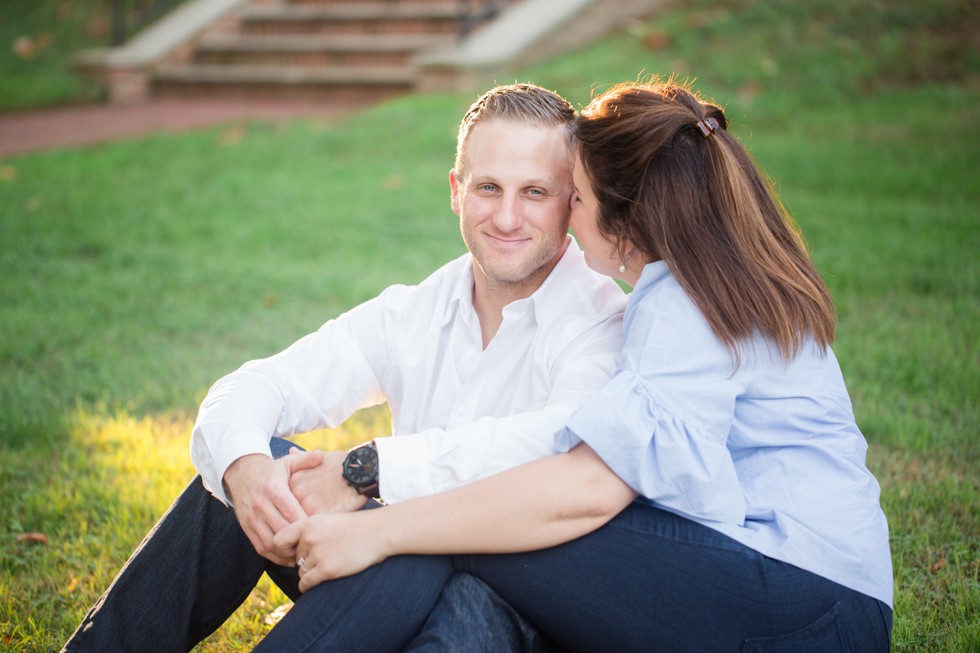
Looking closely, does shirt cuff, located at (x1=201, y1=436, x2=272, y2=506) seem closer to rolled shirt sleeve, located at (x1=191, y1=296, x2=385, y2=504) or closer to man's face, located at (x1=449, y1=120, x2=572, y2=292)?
rolled shirt sleeve, located at (x1=191, y1=296, x2=385, y2=504)

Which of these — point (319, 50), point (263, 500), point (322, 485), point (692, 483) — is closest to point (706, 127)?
point (692, 483)

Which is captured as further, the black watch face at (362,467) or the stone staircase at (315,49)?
the stone staircase at (315,49)

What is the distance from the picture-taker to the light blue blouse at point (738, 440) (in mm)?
2033

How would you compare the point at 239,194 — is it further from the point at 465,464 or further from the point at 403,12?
the point at 465,464

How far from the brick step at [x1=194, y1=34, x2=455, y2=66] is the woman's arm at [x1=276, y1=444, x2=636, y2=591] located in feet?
32.4

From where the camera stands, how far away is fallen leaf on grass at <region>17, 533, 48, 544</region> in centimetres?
338

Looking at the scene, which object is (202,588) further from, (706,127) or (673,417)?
(706,127)

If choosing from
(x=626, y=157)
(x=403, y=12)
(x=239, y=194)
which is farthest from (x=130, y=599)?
(x=403, y=12)

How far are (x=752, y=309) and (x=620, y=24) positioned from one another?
31.4ft

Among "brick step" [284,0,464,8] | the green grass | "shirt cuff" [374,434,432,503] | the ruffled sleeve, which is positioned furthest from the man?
"brick step" [284,0,464,8]

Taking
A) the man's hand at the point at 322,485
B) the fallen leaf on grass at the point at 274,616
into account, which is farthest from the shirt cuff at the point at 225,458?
the fallen leaf on grass at the point at 274,616

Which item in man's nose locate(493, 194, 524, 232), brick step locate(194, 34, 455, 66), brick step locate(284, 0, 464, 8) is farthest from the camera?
brick step locate(284, 0, 464, 8)

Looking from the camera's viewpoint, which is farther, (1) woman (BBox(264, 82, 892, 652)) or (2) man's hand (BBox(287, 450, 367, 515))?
(2) man's hand (BBox(287, 450, 367, 515))

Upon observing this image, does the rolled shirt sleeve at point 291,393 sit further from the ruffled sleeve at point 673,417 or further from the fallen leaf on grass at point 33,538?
the fallen leaf on grass at point 33,538
